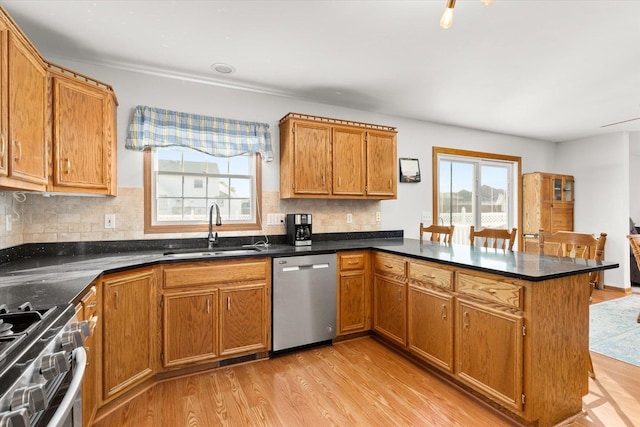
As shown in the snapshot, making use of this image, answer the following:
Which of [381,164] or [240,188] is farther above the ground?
[381,164]

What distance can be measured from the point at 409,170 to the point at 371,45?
6.64 feet

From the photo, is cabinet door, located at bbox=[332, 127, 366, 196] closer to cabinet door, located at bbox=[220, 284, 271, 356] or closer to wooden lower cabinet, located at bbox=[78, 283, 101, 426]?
cabinet door, located at bbox=[220, 284, 271, 356]

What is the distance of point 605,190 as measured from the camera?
5.02m

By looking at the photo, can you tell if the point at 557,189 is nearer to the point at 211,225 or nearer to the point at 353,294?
the point at 353,294

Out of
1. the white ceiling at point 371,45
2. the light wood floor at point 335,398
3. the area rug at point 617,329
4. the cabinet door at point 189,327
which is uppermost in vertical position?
the white ceiling at point 371,45

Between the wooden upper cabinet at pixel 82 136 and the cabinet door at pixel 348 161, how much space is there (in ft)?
6.44

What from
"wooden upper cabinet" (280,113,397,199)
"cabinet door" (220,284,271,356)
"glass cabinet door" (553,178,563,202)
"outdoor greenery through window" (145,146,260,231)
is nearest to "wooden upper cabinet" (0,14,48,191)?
"outdoor greenery through window" (145,146,260,231)

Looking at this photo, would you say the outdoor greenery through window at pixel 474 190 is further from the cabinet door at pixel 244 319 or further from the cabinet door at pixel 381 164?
the cabinet door at pixel 244 319

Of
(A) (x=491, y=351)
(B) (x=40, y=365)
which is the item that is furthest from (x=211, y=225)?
(A) (x=491, y=351)

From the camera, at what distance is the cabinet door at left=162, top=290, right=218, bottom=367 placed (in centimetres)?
233

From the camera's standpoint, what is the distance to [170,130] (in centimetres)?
283

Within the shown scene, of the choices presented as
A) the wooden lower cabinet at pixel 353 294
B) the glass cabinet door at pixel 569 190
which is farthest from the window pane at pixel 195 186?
the glass cabinet door at pixel 569 190

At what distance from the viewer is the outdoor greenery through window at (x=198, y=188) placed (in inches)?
115

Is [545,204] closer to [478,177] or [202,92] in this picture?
[478,177]
